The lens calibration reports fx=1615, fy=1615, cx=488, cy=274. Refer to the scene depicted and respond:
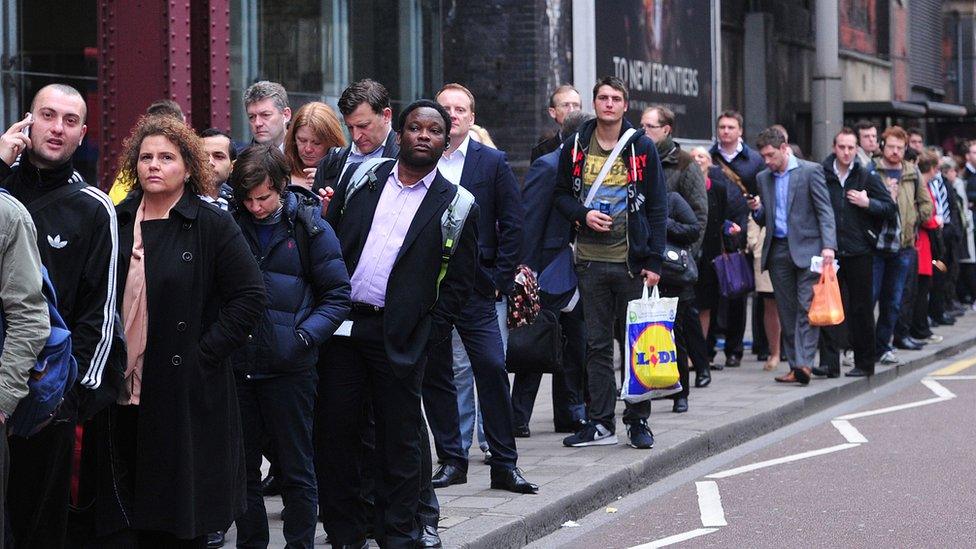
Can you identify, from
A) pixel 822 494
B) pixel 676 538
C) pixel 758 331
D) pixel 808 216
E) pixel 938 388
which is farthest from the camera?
pixel 758 331

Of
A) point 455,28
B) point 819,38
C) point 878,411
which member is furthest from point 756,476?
point 819,38

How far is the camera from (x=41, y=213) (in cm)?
505

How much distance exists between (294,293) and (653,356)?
10.5 ft

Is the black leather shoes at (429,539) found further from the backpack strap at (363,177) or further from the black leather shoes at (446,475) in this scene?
the backpack strap at (363,177)

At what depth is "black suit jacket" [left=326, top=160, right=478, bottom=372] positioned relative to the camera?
6145 mm

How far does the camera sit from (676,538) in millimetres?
7176

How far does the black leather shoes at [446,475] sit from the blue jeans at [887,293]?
286 inches

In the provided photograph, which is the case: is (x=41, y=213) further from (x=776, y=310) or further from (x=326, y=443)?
(x=776, y=310)

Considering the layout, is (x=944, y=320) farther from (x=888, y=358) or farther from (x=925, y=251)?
(x=888, y=358)

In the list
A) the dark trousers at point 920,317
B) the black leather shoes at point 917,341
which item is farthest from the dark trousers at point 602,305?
the dark trousers at point 920,317

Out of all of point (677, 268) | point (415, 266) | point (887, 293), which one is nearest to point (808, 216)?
point (677, 268)

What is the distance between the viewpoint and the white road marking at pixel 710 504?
24.8ft

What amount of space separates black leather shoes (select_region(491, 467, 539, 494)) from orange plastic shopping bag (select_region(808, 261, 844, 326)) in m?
4.78

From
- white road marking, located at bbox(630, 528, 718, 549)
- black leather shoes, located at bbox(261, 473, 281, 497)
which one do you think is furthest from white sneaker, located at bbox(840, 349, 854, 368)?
black leather shoes, located at bbox(261, 473, 281, 497)
